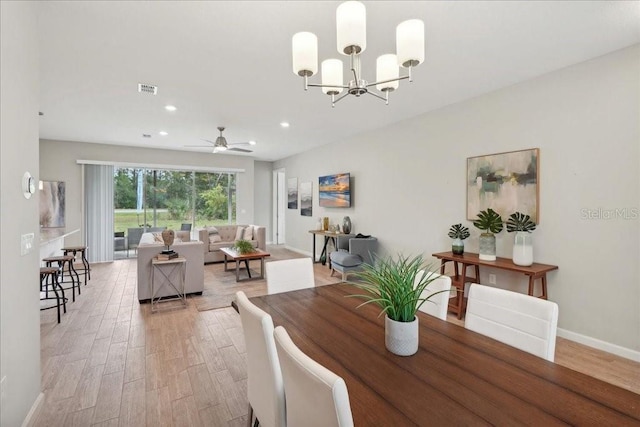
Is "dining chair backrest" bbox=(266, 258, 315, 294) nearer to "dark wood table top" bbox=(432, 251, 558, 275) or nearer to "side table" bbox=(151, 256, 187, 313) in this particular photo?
"dark wood table top" bbox=(432, 251, 558, 275)

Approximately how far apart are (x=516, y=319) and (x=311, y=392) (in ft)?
3.99

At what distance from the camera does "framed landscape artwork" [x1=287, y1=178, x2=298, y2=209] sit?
26.9 ft

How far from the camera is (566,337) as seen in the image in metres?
2.99

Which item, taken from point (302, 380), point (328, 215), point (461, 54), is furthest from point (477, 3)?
point (328, 215)

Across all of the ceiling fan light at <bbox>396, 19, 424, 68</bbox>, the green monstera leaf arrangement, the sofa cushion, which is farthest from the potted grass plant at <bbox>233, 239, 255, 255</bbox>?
the ceiling fan light at <bbox>396, 19, 424, 68</bbox>

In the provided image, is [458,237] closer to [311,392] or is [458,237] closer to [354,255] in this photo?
[354,255]

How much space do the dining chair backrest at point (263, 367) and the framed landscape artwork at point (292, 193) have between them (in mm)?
6850

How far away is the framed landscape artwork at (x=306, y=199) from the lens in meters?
7.52

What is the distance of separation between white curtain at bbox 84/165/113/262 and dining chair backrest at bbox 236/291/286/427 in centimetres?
701

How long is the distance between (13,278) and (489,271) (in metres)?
4.27

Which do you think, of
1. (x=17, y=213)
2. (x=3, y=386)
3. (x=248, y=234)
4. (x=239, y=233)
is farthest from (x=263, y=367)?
(x=239, y=233)

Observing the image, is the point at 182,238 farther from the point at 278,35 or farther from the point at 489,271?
the point at 489,271

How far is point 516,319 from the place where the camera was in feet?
4.89

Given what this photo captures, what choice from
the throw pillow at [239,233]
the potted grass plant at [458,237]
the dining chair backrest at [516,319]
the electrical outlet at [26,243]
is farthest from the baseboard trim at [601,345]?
the throw pillow at [239,233]
